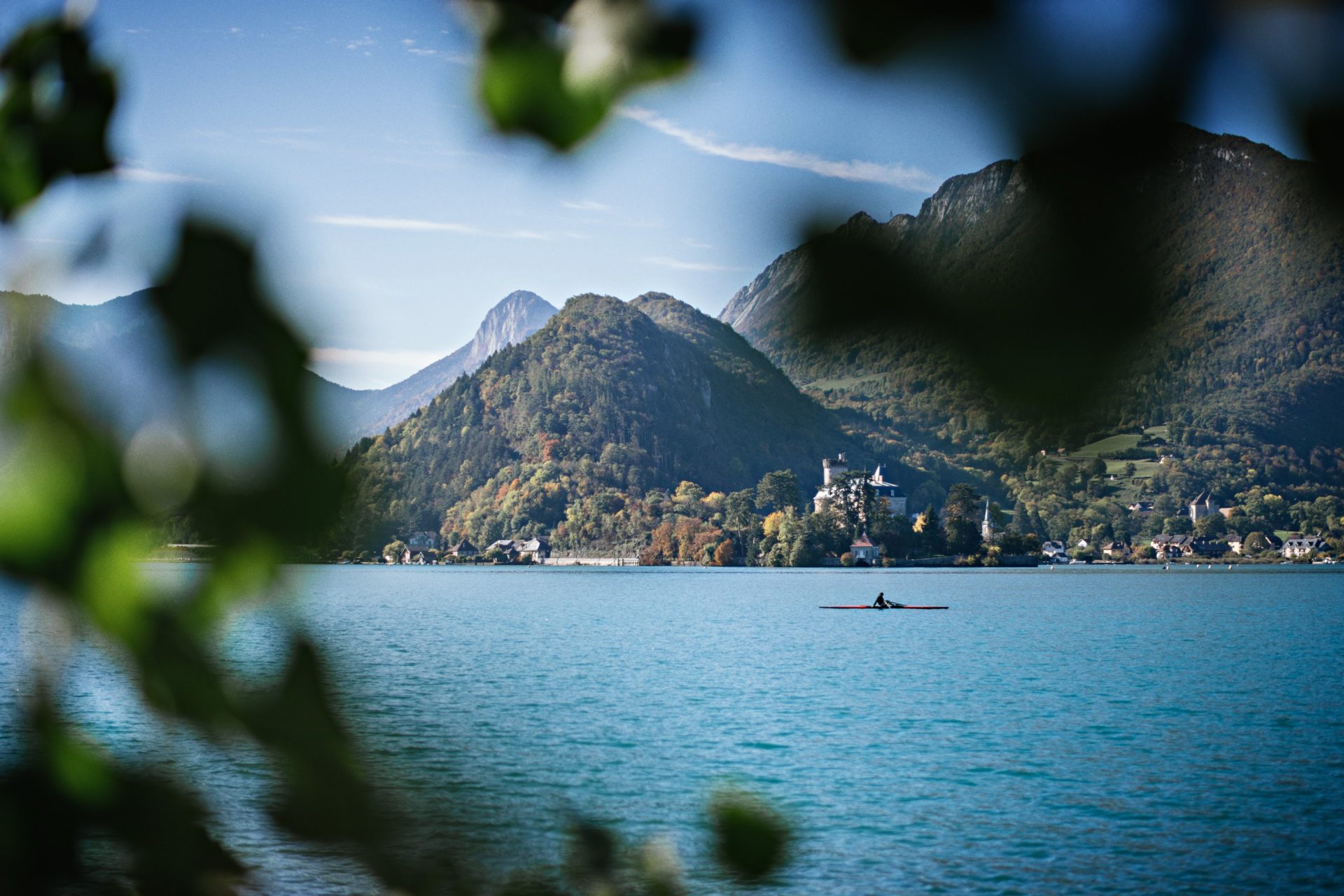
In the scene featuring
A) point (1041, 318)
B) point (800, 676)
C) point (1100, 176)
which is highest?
point (1100, 176)

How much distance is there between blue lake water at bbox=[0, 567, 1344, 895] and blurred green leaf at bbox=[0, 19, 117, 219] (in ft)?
1.11

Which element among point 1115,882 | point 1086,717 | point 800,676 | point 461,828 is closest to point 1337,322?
point 461,828

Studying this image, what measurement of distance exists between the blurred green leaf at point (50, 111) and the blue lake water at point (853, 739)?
34cm

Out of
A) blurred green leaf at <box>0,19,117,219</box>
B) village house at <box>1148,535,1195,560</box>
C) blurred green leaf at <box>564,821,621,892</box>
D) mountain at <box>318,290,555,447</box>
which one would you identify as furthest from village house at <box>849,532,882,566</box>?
blurred green leaf at <box>0,19,117,219</box>

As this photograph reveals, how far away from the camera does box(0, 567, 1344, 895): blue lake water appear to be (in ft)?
3.71

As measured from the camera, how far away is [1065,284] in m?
1.21

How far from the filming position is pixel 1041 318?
1.29 metres

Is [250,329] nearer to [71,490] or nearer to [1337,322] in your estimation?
[71,490]

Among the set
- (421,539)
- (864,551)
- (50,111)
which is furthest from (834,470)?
(50,111)

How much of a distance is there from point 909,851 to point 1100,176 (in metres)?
22.7

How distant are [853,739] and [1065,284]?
1420 inches

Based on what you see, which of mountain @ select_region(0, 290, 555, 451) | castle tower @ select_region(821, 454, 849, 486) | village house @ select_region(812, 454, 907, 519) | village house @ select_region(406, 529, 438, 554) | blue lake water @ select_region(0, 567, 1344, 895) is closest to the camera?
mountain @ select_region(0, 290, 555, 451)

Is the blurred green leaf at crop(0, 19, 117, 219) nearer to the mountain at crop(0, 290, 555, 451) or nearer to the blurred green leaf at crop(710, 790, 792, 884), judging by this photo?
the mountain at crop(0, 290, 555, 451)

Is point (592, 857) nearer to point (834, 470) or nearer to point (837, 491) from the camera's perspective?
point (837, 491)
